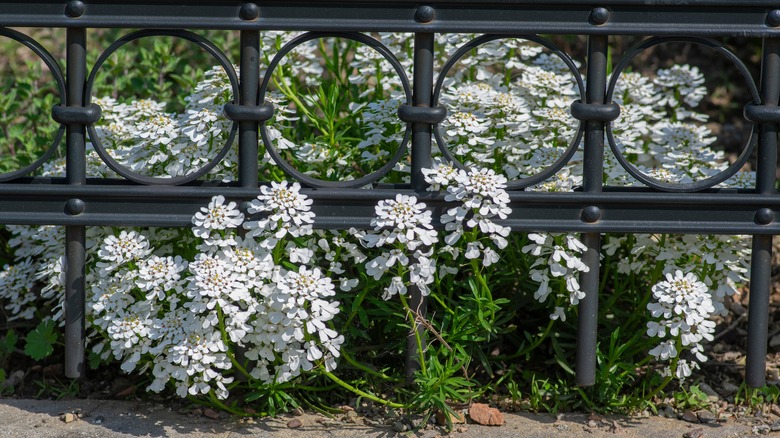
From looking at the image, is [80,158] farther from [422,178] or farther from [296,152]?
[422,178]

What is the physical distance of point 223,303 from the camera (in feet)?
7.44

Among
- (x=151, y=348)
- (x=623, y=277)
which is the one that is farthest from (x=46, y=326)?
(x=623, y=277)

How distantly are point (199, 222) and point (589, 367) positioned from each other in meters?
1.13

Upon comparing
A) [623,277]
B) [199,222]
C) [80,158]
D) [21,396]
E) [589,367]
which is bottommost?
[21,396]

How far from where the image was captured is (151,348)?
2447 mm

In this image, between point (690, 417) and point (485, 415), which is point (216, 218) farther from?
point (690, 417)

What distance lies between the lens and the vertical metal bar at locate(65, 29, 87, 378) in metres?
2.46

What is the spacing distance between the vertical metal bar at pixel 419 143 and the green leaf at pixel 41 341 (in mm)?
1129

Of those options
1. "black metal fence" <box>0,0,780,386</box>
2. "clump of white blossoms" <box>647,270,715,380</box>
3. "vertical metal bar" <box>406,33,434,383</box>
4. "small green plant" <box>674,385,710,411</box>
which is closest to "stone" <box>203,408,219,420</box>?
"black metal fence" <box>0,0,780,386</box>

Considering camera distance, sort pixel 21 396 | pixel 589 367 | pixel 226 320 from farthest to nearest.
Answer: pixel 21 396, pixel 589 367, pixel 226 320

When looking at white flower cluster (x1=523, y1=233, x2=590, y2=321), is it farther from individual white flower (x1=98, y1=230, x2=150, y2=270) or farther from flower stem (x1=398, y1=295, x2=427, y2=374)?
individual white flower (x1=98, y1=230, x2=150, y2=270)

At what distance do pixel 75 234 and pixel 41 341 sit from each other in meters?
0.51

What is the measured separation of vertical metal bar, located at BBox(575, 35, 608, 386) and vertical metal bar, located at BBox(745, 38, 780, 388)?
0.43 meters

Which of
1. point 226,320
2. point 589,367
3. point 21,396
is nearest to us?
point 226,320
